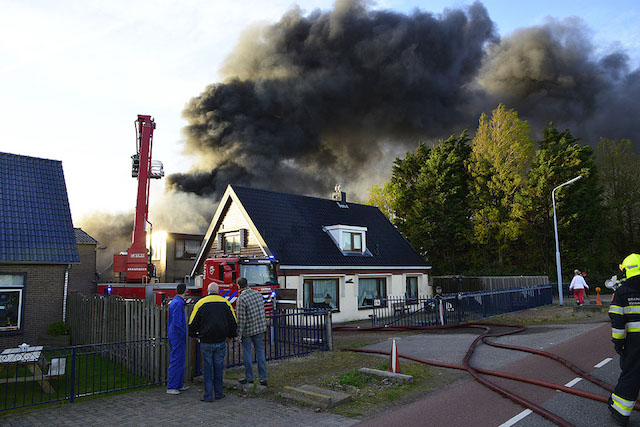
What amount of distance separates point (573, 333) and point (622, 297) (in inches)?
328

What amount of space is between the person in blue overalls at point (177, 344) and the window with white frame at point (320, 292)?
44.3ft

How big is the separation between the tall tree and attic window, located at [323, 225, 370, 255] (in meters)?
13.4

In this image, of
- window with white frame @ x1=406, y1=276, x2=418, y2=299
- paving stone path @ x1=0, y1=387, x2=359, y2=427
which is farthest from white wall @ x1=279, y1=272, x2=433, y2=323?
paving stone path @ x1=0, y1=387, x2=359, y2=427

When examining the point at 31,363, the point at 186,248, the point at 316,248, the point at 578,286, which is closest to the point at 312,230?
the point at 316,248

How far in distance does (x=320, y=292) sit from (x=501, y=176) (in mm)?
19926

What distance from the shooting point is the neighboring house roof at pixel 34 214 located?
13.7 meters

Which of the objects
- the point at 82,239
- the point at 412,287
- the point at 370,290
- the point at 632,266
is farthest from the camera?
the point at 82,239

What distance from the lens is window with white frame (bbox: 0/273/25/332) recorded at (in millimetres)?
12984

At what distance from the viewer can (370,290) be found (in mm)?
25266

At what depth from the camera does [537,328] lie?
15047 millimetres

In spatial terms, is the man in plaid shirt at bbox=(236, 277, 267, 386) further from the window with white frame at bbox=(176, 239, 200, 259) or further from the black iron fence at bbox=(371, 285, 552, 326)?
the window with white frame at bbox=(176, 239, 200, 259)

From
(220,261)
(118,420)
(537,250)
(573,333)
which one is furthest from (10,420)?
(537,250)

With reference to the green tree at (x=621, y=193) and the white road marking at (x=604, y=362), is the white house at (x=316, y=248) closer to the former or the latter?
the white road marking at (x=604, y=362)

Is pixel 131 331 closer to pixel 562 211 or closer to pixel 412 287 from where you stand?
pixel 412 287
